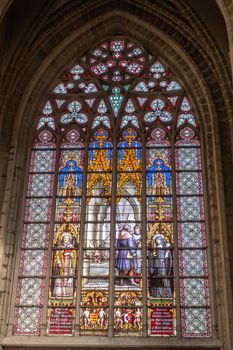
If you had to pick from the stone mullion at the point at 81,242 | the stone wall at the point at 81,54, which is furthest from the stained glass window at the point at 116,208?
the stone wall at the point at 81,54

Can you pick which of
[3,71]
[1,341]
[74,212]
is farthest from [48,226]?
[3,71]

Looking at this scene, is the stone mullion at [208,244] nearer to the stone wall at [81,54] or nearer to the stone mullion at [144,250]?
the stone wall at [81,54]

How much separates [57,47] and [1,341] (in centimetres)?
592

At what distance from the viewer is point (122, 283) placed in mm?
10383

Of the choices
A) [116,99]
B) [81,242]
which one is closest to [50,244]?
[81,242]

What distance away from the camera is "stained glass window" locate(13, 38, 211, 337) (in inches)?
400

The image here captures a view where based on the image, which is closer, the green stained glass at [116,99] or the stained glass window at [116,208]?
the stained glass window at [116,208]

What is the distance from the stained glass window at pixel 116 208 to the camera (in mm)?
10156

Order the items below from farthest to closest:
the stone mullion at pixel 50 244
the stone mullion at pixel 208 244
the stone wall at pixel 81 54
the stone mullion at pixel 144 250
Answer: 1. the stone wall at pixel 81 54
2. the stone mullion at pixel 50 244
3. the stone mullion at pixel 144 250
4. the stone mullion at pixel 208 244

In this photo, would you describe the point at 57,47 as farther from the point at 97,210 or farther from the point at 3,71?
the point at 97,210

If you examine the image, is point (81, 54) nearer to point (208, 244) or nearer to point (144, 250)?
point (144, 250)

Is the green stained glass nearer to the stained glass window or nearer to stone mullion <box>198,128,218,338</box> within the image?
the stained glass window

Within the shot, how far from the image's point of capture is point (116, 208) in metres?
11.1

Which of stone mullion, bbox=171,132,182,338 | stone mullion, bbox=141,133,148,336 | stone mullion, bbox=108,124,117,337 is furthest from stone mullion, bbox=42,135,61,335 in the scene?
stone mullion, bbox=171,132,182,338
